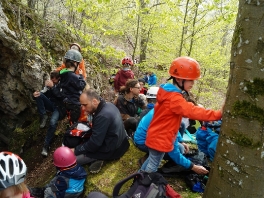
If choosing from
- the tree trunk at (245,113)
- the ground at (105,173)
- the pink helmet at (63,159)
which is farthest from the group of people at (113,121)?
the tree trunk at (245,113)

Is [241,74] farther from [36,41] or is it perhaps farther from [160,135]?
[36,41]

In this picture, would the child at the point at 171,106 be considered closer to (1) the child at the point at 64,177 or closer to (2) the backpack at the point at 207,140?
(2) the backpack at the point at 207,140

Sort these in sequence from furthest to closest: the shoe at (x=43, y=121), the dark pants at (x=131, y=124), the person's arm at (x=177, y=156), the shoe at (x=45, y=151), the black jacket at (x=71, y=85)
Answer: the shoe at (x=43, y=121)
the shoe at (x=45, y=151)
the dark pants at (x=131, y=124)
the black jacket at (x=71, y=85)
the person's arm at (x=177, y=156)

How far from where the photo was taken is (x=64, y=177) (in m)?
3.72

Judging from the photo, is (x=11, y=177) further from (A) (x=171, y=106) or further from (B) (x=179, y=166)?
(B) (x=179, y=166)

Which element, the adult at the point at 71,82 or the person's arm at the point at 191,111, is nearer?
the person's arm at the point at 191,111

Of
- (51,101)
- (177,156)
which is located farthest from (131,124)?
(51,101)

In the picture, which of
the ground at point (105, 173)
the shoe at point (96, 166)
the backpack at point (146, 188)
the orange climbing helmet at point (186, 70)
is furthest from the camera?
the shoe at point (96, 166)

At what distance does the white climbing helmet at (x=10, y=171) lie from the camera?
222 cm

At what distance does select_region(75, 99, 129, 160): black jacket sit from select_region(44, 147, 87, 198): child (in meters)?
0.48

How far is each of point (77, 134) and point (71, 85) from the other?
4.59 ft

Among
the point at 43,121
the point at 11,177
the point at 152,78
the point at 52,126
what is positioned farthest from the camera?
the point at 152,78

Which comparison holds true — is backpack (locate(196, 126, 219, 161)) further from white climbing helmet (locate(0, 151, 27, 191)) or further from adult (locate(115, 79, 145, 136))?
white climbing helmet (locate(0, 151, 27, 191))

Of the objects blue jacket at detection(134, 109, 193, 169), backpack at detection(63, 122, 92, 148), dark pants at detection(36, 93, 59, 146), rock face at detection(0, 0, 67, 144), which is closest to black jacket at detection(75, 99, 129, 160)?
backpack at detection(63, 122, 92, 148)
